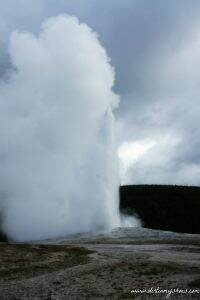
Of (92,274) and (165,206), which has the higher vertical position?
(165,206)

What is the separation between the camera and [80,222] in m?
88.8

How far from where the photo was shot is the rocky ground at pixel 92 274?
1030 inches

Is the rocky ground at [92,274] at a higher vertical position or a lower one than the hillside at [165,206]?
lower

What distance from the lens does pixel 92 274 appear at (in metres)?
30.9

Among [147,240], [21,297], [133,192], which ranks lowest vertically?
[21,297]

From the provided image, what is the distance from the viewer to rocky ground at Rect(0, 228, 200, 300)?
26.2 metres

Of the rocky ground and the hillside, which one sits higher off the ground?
the hillside

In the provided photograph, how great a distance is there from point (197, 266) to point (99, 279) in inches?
251

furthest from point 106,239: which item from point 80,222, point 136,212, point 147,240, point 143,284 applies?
point 136,212

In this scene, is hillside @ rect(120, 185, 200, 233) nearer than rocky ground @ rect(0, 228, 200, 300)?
No

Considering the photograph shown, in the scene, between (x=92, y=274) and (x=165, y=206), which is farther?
(x=165, y=206)

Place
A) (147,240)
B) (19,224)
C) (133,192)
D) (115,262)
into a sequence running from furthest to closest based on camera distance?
1. (133,192)
2. (19,224)
3. (147,240)
4. (115,262)

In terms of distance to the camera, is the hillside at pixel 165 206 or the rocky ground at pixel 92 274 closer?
the rocky ground at pixel 92 274

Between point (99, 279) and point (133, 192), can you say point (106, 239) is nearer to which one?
point (99, 279)
